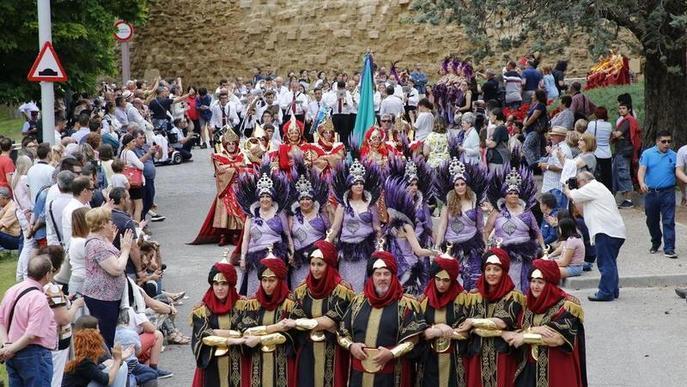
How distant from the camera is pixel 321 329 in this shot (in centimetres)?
1016

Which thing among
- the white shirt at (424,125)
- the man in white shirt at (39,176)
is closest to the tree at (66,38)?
the white shirt at (424,125)

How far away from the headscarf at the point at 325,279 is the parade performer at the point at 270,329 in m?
0.20

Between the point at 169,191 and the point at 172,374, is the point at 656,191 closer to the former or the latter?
the point at 172,374

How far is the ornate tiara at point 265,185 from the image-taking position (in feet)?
44.4

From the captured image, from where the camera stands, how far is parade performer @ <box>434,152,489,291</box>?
→ 44.1 ft

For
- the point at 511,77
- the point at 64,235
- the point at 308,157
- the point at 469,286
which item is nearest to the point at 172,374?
the point at 64,235

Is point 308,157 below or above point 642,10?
below

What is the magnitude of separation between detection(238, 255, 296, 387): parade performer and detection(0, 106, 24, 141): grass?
1023 inches

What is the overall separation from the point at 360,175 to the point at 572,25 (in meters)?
8.08

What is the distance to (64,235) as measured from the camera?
13156 millimetres

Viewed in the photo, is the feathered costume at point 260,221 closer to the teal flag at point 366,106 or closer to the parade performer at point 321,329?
the parade performer at point 321,329

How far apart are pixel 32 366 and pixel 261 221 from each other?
407cm

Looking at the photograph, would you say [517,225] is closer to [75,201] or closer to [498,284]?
[498,284]

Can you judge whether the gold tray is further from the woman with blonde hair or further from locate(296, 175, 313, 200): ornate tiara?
locate(296, 175, 313, 200): ornate tiara
